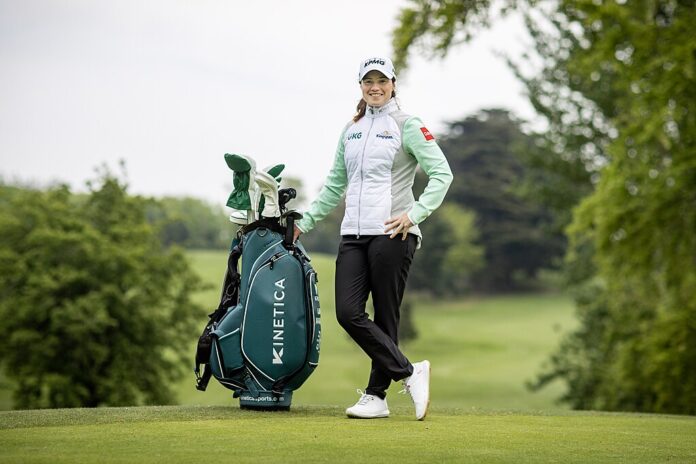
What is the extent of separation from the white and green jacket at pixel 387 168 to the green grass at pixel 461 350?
18.2 metres

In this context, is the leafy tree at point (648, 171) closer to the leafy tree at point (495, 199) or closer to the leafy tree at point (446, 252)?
the leafy tree at point (446, 252)

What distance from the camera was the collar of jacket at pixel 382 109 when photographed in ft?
20.6

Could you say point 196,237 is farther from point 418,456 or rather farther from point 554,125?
point 418,456

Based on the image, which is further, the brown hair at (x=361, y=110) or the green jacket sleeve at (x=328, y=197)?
the green jacket sleeve at (x=328, y=197)

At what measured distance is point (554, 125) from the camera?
1099 inches

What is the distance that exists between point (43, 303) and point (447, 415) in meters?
12.5

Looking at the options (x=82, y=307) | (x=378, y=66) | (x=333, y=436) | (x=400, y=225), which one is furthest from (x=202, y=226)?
(x=333, y=436)

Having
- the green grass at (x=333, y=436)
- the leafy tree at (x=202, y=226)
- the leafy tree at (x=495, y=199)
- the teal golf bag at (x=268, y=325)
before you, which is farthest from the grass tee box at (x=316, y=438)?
the leafy tree at (x=495, y=199)

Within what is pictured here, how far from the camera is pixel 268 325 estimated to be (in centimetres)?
636

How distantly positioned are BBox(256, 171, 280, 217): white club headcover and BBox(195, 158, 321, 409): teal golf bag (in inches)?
2.4

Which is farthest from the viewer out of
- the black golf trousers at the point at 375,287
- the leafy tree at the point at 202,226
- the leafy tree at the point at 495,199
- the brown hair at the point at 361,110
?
the leafy tree at the point at 495,199

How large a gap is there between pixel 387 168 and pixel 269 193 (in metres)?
0.76

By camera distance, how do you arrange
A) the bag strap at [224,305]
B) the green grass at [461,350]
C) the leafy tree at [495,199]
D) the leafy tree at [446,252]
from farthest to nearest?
the leafy tree at [495,199] → the leafy tree at [446,252] → the green grass at [461,350] → the bag strap at [224,305]

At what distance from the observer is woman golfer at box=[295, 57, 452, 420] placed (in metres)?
6.11
